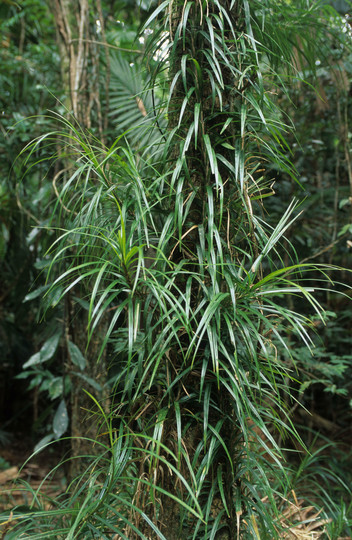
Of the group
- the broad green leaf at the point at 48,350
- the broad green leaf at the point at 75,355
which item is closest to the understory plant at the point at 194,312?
the broad green leaf at the point at 75,355

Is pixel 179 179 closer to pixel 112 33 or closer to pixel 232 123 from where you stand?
pixel 232 123

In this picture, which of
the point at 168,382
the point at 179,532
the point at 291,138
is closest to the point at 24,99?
the point at 291,138

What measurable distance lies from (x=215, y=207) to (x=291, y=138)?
1.91 m

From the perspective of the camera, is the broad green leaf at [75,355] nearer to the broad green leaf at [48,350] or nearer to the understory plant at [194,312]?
the broad green leaf at [48,350]

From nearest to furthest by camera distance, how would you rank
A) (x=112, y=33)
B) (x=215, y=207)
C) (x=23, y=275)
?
1. (x=215, y=207)
2. (x=23, y=275)
3. (x=112, y=33)

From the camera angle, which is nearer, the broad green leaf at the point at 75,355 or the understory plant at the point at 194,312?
the understory plant at the point at 194,312

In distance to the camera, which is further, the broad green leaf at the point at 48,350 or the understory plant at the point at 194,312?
the broad green leaf at the point at 48,350

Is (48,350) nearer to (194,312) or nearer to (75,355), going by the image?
(75,355)

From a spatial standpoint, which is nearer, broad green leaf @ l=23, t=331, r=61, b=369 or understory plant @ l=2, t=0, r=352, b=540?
understory plant @ l=2, t=0, r=352, b=540

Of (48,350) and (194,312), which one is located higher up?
(194,312)

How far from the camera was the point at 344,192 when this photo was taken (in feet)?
9.90

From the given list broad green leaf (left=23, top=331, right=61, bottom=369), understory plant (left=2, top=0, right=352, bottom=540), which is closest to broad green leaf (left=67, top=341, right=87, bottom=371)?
broad green leaf (left=23, top=331, right=61, bottom=369)

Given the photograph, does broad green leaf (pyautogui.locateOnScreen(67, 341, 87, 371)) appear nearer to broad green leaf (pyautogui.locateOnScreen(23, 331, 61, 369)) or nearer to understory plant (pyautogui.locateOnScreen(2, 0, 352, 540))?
broad green leaf (pyautogui.locateOnScreen(23, 331, 61, 369))

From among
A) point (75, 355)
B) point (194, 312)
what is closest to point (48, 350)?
point (75, 355)
